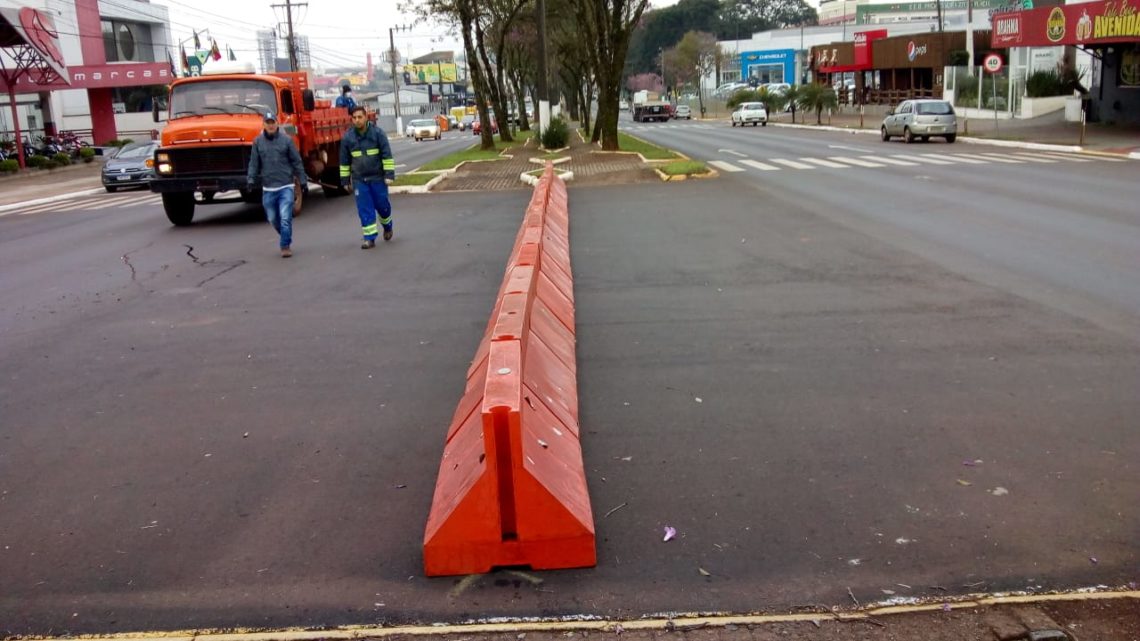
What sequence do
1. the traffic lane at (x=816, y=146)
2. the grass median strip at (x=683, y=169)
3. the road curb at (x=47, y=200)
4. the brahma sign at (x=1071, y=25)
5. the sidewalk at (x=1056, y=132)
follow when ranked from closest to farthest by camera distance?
the grass median strip at (x=683, y=169)
the road curb at (x=47, y=200)
the sidewalk at (x=1056, y=132)
the traffic lane at (x=816, y=146)
the brahma sign at (x=1071, y=25)

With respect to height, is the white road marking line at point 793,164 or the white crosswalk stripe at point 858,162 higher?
the white road marking line at point 793,164

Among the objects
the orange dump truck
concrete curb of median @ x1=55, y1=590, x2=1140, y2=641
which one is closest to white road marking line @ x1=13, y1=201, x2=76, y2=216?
the orange dump truck

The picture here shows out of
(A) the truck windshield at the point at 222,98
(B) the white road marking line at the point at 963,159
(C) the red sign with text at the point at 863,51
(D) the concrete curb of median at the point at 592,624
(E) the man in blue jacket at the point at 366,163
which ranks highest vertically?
(C) the red sign with text at the point at 863,51

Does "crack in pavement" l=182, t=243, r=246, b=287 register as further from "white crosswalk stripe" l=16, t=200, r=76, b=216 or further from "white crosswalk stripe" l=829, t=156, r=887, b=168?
"white crosswalk stripe" l=829, t=156, r=887, b=168

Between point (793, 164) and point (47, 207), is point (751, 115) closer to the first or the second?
point (793, 164)

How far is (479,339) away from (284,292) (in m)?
3.38

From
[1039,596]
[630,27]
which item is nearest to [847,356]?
[1039,596]

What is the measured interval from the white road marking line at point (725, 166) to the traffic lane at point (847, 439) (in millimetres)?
15837

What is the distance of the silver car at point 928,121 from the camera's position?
117 feet

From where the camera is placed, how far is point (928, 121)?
3588 cm

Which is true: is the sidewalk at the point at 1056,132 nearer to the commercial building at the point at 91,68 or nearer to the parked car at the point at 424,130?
the parked car at the point at 424,130

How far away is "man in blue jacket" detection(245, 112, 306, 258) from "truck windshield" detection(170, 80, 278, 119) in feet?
16.7

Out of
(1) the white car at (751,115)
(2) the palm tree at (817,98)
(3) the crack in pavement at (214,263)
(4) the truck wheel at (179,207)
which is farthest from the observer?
(1) the white car at (751,115)

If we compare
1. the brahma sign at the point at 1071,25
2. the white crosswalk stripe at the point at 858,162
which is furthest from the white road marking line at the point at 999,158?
the brahma sign at the point at 1071,25
